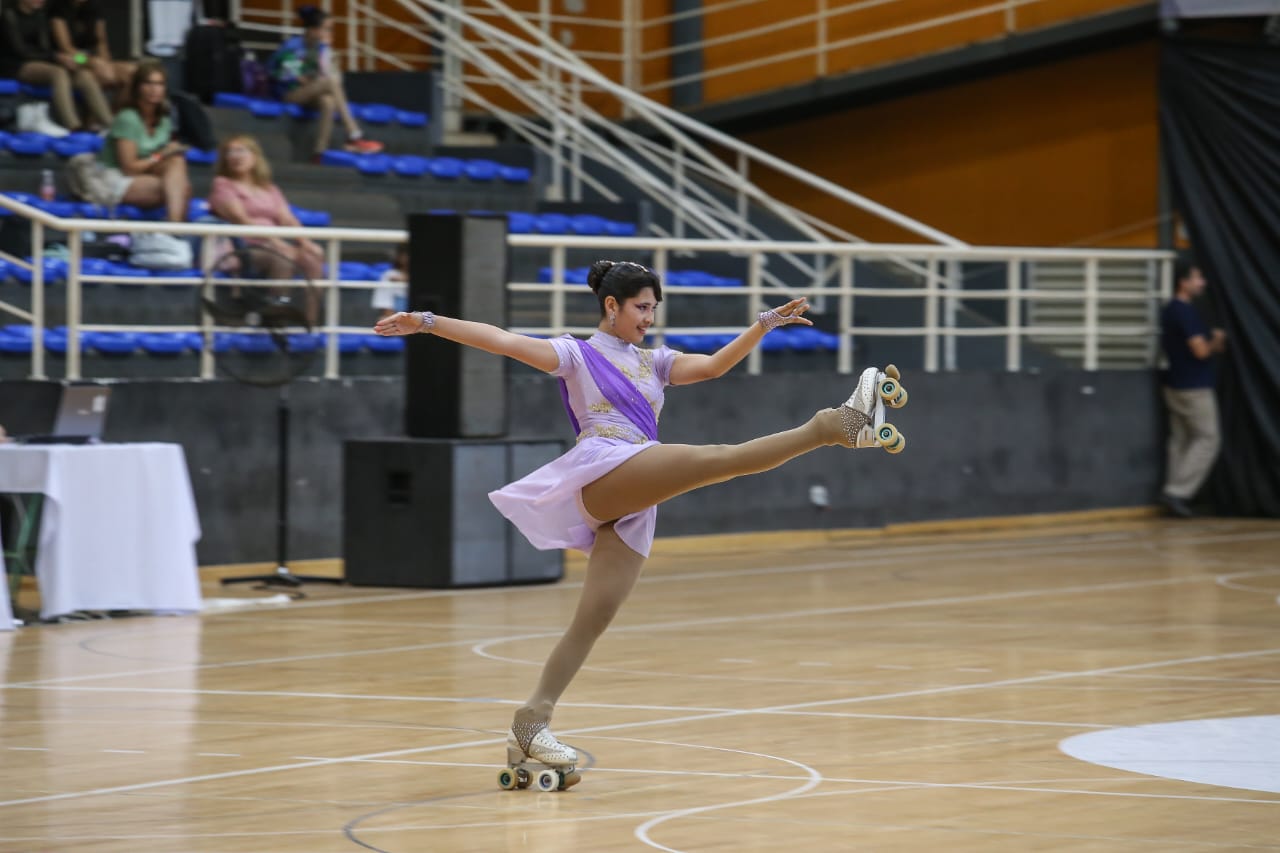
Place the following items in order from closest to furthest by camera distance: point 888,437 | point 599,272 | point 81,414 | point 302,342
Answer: point 888,437 → point 599,272 → point 81,414 → point 302,342

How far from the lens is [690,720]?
7688mm

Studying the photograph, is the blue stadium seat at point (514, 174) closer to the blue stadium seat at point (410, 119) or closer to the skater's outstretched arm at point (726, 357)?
the blue stadium seat at point (410, 119)

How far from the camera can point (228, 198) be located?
46.2ft

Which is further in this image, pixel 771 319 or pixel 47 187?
pixel 47 187

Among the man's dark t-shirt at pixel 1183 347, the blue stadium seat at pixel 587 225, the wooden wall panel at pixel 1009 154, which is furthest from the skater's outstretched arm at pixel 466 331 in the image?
the wooden wall panel at pixel 1009 154

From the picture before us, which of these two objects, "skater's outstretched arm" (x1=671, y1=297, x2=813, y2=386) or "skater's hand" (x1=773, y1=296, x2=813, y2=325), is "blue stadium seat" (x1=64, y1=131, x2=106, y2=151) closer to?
"skater's outstretched arm" (x1=671, y1=297, x2=813, y2=386)

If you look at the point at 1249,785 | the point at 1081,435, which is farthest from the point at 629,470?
the point at 1081,435

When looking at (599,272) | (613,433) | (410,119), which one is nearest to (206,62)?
(410,119)

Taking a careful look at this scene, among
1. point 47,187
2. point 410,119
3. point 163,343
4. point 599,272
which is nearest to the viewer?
point 599,272

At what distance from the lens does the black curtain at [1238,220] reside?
18094mm

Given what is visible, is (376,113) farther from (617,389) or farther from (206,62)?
(617,389)

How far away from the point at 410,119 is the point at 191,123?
2.95m

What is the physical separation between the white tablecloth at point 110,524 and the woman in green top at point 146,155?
406 centimetres

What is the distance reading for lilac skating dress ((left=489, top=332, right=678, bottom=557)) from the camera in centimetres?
646
